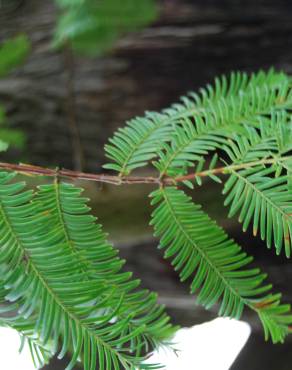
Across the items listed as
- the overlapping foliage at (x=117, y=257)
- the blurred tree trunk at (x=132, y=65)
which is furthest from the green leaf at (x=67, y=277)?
the blurred tree trunk at (x=132, y=65)

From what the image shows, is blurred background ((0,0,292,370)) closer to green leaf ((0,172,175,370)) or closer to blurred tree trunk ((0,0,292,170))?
blurred tree trunk ((0,0,292,170))

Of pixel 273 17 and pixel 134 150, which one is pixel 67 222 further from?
pixel 273 17

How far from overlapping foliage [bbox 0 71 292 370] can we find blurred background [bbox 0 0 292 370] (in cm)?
82

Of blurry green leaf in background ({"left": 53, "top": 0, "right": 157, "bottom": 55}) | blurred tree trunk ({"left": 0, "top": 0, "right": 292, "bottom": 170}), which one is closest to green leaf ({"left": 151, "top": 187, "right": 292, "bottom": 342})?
blurry green leaf in background ({"left": 53, "top": 0, "right": 157, "bottom": 55})

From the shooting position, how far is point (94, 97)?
64.9 inches

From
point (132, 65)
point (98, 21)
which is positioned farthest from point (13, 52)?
point (132, 65)

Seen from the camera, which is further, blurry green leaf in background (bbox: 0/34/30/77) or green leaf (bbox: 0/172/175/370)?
blurry green leaf in background (bbox: 0/34/30/77)

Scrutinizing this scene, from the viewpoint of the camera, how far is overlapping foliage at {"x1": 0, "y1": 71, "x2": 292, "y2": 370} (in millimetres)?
459

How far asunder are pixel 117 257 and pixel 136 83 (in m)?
1.14

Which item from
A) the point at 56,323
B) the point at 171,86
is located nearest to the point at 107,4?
the point at 171,86

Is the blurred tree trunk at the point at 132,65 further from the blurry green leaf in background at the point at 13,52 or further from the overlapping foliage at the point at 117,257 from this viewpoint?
the overlapping foliage at the point at 117,257

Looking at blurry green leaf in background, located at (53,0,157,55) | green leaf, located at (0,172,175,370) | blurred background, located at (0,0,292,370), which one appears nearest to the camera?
green leaf, located at (0,172,175,370)

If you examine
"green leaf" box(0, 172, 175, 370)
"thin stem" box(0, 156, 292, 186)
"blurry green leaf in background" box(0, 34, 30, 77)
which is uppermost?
"blurry green leaf in background" box(0, 34, 30, 77)

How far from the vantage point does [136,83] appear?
159cm
